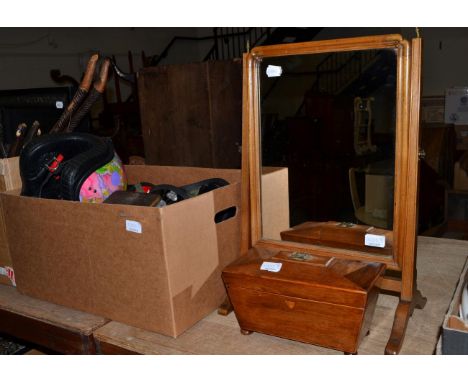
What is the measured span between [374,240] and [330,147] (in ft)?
0.98

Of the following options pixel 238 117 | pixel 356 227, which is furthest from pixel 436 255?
pixel 238 117

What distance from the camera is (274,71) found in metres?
1.08

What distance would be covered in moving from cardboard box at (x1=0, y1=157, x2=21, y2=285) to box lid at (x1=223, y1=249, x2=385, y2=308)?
27.8 inches

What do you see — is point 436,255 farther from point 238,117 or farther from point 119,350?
point 238,117

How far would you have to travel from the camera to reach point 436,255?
1.34m

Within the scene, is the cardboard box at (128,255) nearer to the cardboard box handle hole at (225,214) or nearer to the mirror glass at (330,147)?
the cardboard box handle hole at (225,214)

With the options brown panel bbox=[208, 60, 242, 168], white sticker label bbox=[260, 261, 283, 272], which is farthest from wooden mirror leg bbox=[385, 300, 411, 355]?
brown panel bbox=[208, 60, 242, 168]

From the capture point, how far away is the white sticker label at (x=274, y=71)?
42.3 inches

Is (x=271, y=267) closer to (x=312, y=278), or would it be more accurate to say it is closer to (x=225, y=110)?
(x=312, y=278)

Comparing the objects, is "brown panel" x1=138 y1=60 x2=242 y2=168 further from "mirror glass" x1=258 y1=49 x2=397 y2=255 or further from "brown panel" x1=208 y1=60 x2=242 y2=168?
"mirror glass" x1=258 y1=49 x2=397 y2=255

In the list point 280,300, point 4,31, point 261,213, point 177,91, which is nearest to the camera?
point 280,300

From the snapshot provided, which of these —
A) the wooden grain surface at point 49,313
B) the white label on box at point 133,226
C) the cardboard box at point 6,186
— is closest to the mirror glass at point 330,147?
the white label on box at point 133,226

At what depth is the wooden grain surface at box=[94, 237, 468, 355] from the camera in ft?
3.04

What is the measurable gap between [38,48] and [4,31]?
0.43m
